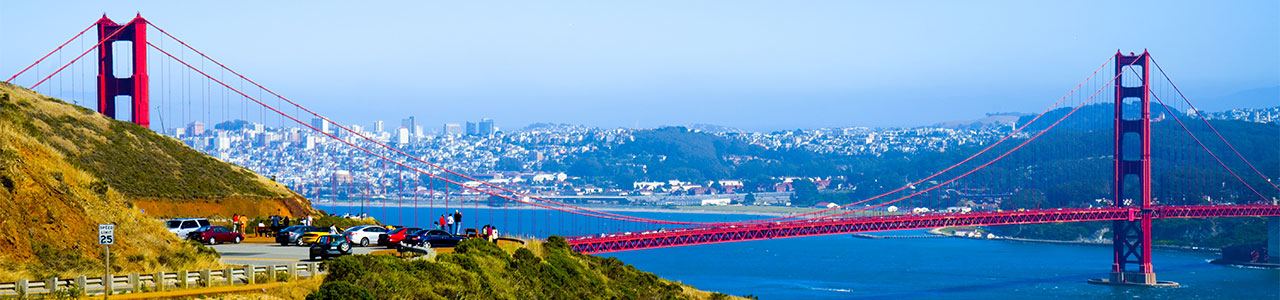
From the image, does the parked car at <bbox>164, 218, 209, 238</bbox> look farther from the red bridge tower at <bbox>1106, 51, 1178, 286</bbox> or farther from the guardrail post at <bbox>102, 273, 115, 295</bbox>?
the red bridge tower at <bbox>1106, 51, 1178, 286</bbox>

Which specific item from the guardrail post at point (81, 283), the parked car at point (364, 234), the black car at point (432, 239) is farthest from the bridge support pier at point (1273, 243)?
the guardrail post at point (81, 283)

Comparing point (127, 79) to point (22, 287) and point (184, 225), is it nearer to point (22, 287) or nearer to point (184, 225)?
point (184, 225)

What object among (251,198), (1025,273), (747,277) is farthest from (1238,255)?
(251,198)

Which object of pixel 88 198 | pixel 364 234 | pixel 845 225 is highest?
pixel 88 198

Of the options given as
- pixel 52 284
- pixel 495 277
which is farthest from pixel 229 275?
pixel 495 277

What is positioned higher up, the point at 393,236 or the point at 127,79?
the point at 127,79

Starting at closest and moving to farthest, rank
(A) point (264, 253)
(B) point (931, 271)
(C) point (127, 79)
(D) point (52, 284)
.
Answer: (D) point (52, 284)
(A) point (264, 253)
(C) point (127, 79)
(B) point (931, 271)

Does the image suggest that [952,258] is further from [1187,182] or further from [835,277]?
[1187,182]

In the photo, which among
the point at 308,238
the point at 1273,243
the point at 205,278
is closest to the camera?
the point at 205,278

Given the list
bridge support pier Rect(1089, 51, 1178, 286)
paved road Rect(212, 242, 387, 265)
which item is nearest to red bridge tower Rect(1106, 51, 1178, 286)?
bridge support pier Rect(1089, 51, 1178, 286)
